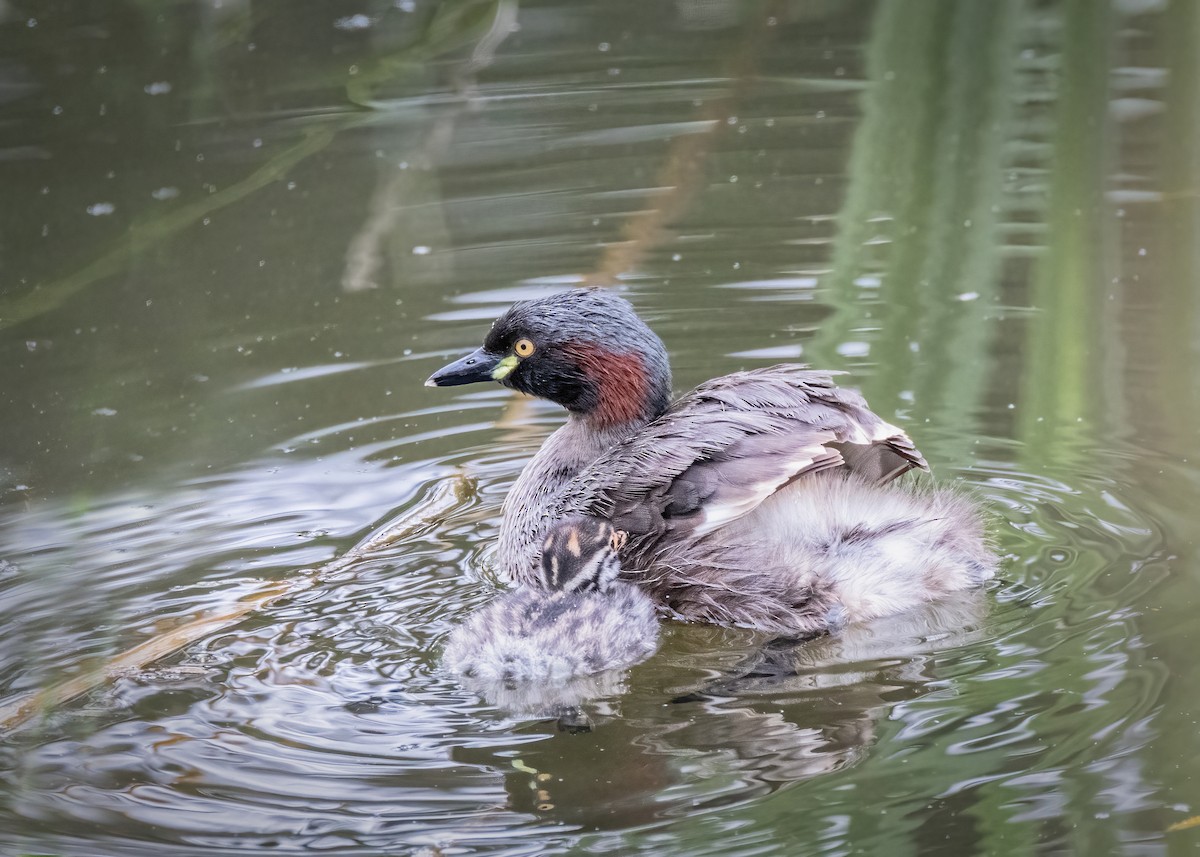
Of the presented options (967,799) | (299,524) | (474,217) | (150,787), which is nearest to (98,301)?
(474,217)

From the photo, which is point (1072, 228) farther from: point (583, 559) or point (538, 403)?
point (538, 403)

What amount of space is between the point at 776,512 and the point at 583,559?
52 cm

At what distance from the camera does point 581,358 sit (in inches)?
167

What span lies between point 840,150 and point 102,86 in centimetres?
384

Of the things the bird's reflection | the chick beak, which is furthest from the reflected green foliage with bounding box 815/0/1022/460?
the chick beak

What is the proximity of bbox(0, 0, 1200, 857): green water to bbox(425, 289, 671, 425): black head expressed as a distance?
1.45 ft

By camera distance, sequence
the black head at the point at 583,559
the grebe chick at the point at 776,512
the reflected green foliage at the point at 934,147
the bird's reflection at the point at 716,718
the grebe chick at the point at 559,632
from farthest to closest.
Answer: the black head at the point at 583,559, the grebe chick at the point at 776,512, the grebe chick at the point at 559,632, the bird's reflection at the point at 716,718, the reflected green foliage at the point at 934,147

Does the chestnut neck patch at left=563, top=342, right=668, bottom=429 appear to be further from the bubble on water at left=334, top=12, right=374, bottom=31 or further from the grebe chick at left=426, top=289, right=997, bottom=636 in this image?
the bubble on water at left=334, top=12, right=374, bottom=31

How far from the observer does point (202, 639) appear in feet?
12.1

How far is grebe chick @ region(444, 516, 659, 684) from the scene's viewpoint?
137 inches

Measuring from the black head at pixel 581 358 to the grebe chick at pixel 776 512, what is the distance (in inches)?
8.1

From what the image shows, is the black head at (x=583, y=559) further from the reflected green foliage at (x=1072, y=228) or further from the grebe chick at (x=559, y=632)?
the reflected green foliage at (x=1072, y=228)

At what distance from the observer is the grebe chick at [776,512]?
145 inches

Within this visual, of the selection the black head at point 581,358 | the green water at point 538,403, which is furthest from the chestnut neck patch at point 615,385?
the green water at point 538,403
